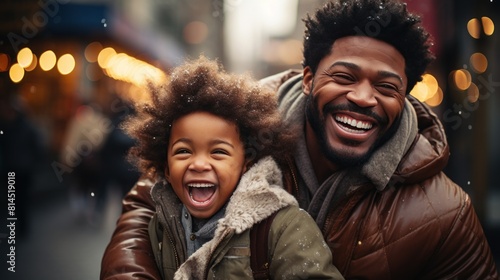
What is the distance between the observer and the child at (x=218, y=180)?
265 centimetres

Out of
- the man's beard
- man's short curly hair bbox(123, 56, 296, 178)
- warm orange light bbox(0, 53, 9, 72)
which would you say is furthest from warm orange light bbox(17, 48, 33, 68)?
the man's beard

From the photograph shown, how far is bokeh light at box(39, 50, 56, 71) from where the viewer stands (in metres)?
17.4

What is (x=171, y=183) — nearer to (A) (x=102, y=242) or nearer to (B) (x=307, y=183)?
→ (B) (x=307, y=183)

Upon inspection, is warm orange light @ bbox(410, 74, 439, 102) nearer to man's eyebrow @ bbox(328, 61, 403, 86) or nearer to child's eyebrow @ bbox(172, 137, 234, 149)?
man's eyebrow @ bbox(328, 61, 403, 86)

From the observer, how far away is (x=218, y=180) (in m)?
2.77

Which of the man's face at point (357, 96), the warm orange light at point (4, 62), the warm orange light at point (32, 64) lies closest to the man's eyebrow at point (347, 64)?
the man's face at point (357, 96)

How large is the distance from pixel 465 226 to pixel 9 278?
555cm

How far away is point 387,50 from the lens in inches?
118

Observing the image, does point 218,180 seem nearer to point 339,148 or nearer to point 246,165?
point 246,165

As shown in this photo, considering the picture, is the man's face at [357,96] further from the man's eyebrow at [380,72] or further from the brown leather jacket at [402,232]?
the brown leather jacket at [402,232]

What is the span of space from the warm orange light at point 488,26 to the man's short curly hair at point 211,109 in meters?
5.07

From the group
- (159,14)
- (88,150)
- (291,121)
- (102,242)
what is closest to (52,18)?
(88,150)

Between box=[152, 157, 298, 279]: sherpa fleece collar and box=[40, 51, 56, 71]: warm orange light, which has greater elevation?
box=[40, 51, 56, 71]: warm orange light

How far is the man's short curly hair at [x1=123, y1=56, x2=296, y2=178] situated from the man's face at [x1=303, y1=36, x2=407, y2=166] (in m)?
0.22
